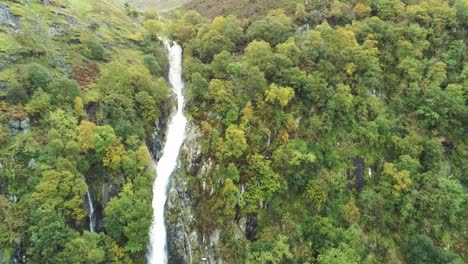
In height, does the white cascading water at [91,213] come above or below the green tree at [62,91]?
below

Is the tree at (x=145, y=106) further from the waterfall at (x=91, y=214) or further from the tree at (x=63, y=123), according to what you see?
the waterfall at (x=91, y=214)

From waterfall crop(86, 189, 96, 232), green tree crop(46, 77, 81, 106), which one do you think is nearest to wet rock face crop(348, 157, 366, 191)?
waterfall crop(86, 189, 96, 232)

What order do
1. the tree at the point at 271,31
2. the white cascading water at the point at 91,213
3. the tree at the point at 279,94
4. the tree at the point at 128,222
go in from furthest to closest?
the tree at the point at 271,31, the tree at the point at 279,94, the white cascading water at the point at 91,213, the tree at the point at 128,222

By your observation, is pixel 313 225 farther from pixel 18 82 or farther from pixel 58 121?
pixel 18 82

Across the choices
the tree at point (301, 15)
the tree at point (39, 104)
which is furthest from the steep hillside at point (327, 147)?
the tree at point (39, 104)

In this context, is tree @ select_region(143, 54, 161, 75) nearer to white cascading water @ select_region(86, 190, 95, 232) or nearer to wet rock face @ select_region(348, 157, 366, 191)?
white cascading water @ select_region(86, 190, 95, 232)

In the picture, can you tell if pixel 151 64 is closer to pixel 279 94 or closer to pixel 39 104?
pixel 39 104

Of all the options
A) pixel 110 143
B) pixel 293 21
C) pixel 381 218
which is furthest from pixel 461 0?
pixel 110 143
